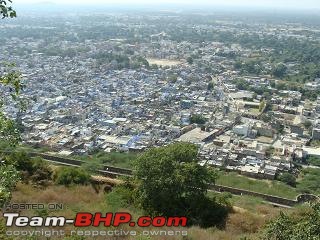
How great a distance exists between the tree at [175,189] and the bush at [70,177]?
226cm

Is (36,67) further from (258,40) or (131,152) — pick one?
(258,40)

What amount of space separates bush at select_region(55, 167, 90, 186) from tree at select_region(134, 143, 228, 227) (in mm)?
2260

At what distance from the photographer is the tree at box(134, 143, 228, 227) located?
406 inches

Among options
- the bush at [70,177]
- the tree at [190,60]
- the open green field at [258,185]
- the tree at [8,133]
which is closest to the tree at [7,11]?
the tree at [8,133]

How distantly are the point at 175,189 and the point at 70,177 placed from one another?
3441 mm

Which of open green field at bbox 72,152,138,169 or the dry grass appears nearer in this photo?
the dry grass

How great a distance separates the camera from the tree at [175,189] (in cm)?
1032

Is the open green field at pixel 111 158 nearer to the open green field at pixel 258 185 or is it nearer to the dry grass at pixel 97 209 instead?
the open green field at pixel 258 185

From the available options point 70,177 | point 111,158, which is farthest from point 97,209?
point 111,158

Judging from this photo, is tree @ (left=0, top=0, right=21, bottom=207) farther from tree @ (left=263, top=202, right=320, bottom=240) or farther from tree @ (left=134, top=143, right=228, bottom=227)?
tree @ (left=134, top=143, right=228, bottom=227)

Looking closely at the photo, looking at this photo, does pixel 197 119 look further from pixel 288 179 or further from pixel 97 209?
pixel 97 209

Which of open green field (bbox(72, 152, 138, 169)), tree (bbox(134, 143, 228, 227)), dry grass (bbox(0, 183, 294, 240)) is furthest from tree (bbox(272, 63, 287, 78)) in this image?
tree (bbox(134, 143, 228, 227))

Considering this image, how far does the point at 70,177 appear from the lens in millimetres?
12234

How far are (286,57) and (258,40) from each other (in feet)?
67.7
